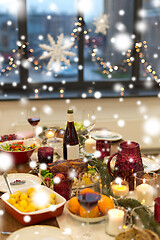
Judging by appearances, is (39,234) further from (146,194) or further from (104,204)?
(146,194)

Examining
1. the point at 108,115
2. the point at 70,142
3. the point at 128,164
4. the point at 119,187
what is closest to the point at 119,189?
the point at 119,187

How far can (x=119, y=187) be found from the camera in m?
1.28

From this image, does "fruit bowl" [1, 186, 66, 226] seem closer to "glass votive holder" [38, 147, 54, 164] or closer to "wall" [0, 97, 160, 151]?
"glass votive holder" [38, 147, 54, 164]

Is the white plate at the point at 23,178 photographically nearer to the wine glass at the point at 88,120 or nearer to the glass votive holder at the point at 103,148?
the glass votive holder at the point at 103,148

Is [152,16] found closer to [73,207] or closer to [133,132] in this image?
[133,132]

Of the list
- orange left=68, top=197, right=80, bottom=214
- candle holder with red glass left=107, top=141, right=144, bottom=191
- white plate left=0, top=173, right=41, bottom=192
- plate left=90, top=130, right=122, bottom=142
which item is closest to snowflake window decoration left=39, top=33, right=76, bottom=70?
plate left=90, top=130, right=122, bottom=142

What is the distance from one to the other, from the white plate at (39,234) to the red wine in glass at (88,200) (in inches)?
4.0

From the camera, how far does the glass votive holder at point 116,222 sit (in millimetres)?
1036

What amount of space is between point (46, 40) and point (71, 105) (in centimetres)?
68

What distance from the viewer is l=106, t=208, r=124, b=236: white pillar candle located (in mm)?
1035

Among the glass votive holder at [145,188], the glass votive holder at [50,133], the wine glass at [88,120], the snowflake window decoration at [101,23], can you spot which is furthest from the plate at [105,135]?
the snowflake window decoration at [101,23]

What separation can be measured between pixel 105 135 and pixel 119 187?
880 millimetres

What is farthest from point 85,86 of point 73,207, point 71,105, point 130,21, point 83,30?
point 73,207

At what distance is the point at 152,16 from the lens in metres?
3.50
